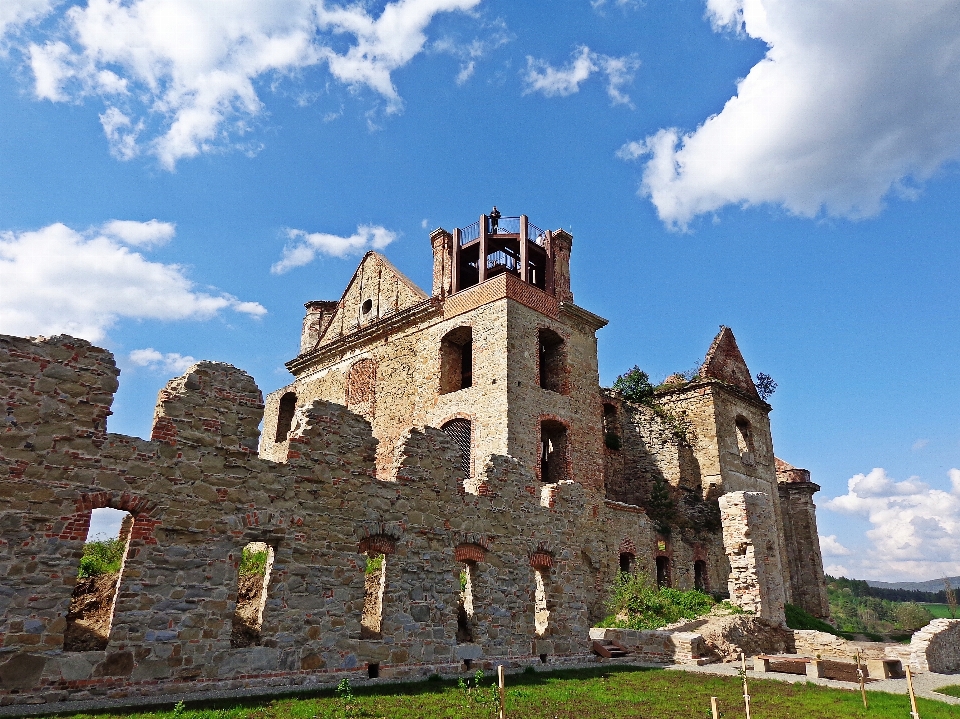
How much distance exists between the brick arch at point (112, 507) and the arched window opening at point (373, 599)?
3605 mm

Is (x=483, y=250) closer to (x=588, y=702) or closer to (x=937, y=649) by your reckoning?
(x=588, y=702)

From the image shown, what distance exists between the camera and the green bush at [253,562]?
1226cm

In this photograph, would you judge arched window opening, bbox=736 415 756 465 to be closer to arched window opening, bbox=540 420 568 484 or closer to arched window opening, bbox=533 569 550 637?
arched window opening, bbox=540 420 568 484

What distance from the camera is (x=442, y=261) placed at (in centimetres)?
2495

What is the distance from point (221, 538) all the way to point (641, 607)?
13484 mm

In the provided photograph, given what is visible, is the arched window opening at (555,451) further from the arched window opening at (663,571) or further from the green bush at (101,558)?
the green bush at (101,558)

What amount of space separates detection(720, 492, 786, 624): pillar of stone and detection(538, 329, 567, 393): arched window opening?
6717 mm

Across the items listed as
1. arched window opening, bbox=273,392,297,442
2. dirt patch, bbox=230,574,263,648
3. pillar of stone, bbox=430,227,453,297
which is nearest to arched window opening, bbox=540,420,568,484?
pillar of stone, bbox=430,227,453,297

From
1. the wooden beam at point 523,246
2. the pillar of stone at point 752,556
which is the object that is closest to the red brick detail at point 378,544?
the pillar of stone at point 752,556

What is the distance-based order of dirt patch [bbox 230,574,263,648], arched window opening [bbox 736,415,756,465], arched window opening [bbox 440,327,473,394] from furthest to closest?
arched window opening [bbox 736,415,756,465], arched window opening [bbox 440,327,473,394], dirt patch [bbox 230,574,263,648]

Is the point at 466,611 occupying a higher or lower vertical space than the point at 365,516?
lower

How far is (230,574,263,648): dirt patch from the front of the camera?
32.3 ft

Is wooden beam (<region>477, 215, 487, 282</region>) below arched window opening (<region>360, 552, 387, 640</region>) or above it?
above

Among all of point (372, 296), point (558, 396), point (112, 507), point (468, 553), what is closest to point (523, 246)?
point (558, 396)
